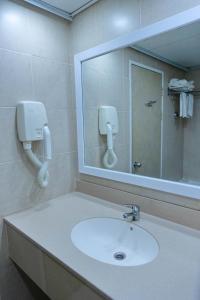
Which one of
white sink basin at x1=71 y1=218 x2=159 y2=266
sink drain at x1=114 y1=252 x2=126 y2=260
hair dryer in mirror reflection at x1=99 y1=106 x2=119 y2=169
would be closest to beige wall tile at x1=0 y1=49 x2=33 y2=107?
hair dryer in mirror reflection at x1=99 y1=106 x2=119 y2=169

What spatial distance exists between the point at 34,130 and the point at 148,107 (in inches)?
27.1

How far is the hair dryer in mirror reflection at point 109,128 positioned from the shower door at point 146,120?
15 centimetres

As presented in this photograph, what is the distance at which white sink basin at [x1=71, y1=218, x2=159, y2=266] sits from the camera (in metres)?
1.01

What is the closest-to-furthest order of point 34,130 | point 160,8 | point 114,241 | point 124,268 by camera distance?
point 124,268 → point 160,8 → point 114,241 → point 34,130

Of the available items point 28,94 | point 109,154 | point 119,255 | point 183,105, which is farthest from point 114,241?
point 28,94

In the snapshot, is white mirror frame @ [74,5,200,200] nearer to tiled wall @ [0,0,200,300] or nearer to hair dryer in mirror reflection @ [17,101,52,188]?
tiled wall @ [0,0,200,300]

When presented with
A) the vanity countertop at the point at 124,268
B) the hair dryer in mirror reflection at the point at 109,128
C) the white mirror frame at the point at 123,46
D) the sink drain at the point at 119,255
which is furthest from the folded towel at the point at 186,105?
the sink drain at the point at 119,255

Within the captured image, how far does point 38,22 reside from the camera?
133 cm

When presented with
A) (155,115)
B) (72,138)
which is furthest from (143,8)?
(72,138)

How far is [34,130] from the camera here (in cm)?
127

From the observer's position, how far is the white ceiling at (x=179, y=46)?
0.97m

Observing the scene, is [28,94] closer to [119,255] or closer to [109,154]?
[109,154]

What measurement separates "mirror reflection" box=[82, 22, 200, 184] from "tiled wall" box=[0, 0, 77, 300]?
0.57ft

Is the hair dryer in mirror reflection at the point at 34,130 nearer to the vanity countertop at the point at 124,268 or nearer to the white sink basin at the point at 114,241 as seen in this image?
the vanity countertop at the point at 124,268
